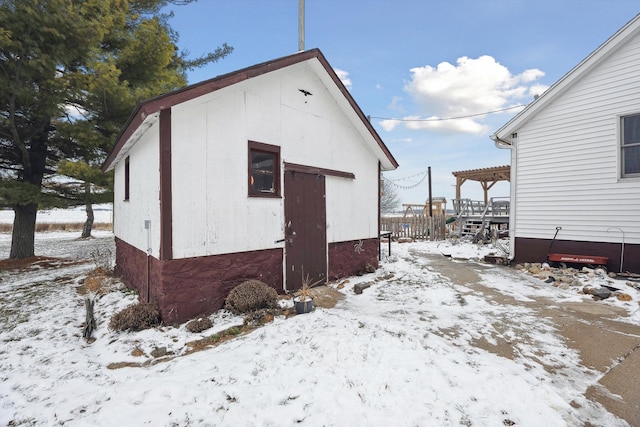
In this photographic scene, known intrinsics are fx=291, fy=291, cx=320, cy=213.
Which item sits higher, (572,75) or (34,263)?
(572,75)

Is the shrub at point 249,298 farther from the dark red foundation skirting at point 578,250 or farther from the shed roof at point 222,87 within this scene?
the dark red foundation skirting at point 578,250

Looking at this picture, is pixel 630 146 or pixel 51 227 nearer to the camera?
pixel 630 146

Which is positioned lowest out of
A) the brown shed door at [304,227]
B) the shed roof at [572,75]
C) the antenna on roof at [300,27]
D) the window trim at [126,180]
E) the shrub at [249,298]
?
the shrub at [249,298]

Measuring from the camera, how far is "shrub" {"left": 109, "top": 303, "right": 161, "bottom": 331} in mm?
4289

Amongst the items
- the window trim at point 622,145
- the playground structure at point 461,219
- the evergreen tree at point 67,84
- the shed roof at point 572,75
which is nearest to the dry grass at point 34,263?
the evergreen tree at point 67,84

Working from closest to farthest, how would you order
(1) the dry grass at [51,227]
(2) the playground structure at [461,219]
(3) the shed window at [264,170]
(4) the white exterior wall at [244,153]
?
(4) the white exterior wall at [244,153] < (3) the shed window at [264,170] < (2) the playground structure at [461,219] < (1) the dry grass at [51,227]

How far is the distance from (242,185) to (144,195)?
183cm

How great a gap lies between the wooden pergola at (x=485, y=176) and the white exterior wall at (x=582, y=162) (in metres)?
6.58

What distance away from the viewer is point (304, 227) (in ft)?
21.4

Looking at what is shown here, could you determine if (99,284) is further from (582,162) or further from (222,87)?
(582,162)

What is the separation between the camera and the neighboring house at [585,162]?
23.0 ft

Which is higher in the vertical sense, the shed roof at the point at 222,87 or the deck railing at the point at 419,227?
the shed roof at the point at 222,87

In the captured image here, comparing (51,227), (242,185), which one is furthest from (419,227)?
(51,227)

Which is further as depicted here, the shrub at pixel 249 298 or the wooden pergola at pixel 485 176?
the wooden pergola at pixel 485 176
